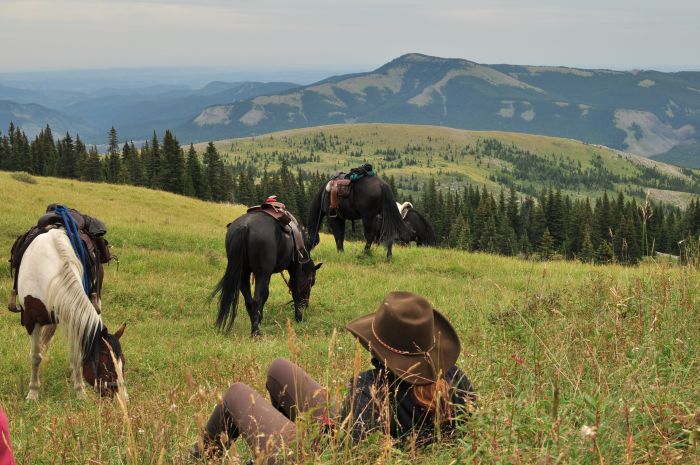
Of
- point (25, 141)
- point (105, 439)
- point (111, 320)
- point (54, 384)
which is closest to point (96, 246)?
point (54, 384)

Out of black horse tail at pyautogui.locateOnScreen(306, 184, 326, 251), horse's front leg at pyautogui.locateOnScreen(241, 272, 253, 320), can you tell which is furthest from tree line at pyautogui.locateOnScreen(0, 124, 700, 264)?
horse's front leg at pyautogui.locateOnScreen(241, 272, 253, 320)

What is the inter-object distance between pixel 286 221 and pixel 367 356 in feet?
14.7

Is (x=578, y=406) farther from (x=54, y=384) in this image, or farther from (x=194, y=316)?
(x=194, y=316)

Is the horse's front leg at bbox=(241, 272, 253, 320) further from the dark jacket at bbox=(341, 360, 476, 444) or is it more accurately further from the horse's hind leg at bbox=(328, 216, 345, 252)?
the dark jacket at bbox=(341, 360, 476, 444)

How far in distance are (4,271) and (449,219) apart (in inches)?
3537

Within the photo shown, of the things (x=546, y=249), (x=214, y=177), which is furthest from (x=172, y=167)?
(x=546, y=249)

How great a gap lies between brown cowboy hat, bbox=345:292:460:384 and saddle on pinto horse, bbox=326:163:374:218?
13192 mm

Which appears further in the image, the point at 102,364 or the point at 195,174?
the point at 195,174

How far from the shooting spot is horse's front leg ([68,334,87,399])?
7070mm

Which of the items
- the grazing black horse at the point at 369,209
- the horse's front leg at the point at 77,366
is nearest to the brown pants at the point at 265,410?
the horse's front leg at the point at 77,366

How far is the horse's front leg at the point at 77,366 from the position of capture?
707 cm

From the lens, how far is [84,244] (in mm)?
8352

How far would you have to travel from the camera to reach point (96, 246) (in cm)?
921

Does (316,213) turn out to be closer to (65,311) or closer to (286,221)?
(286,221)
